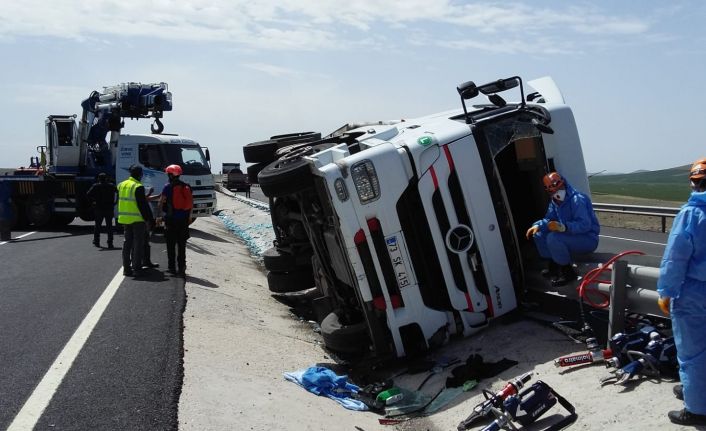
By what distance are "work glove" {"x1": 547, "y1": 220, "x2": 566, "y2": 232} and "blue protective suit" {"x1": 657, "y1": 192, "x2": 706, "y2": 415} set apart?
212cm

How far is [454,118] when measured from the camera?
7.58 meters

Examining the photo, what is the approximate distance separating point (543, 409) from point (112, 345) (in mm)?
3726

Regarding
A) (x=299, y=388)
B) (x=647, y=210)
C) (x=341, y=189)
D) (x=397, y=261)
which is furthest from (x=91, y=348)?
(x=647, y=210)

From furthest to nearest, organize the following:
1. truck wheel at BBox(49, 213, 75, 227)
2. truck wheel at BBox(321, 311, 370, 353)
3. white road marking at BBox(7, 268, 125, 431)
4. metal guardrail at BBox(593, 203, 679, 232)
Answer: truck wheel at BBox(49, 213, 75, 227) < metal guardrail at BBox(593, 203, 679, 232) < truck wheel at BBox(321, 311, 370, 353) < white road marking at BBox(7, 268, 125, 431)

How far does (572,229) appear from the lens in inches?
258

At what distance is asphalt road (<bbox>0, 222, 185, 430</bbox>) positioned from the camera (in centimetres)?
487

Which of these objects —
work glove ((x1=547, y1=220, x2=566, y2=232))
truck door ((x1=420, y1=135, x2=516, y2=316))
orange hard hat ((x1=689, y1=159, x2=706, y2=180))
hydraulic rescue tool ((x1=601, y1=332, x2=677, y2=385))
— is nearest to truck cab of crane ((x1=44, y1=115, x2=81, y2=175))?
truck door ((x1=420, y1=135, x2=516, y2=316))

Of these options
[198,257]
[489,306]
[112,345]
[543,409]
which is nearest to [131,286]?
[112,345]

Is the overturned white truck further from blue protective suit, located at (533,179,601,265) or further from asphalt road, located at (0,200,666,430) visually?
asphalt road, located at (0,200,666,430)

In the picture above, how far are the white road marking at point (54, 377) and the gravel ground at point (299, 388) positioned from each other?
915mm

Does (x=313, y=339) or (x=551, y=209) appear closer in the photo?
(x=551, y=209)

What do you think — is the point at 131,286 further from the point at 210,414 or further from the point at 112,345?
the point at 210,414

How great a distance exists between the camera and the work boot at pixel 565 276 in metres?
6.58

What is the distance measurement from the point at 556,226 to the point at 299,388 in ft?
8.85
